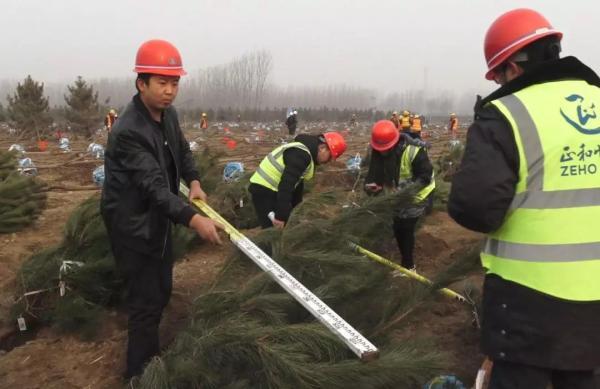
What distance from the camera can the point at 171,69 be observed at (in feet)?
8.27

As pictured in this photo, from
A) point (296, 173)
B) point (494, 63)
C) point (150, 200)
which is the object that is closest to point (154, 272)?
point (150, 200)

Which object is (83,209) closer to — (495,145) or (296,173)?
(296,173)

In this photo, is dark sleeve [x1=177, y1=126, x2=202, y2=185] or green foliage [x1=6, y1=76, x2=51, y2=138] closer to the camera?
dark sleeve [x1=177, y1=126, x2=202, y2=185]

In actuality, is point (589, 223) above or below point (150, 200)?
above

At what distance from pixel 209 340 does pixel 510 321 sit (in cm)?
109

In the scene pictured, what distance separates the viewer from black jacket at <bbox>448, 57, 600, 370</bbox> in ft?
5.02

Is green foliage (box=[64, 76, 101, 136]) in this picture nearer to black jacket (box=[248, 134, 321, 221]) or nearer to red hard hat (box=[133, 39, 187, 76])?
black jacket (box=[248, 134, 321, 221])

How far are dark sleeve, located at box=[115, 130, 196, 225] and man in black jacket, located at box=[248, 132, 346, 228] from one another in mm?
1426

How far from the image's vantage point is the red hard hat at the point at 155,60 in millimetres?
2486

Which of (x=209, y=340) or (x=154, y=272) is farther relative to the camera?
(x=154, y=272)

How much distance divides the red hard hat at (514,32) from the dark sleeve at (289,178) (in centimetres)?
241

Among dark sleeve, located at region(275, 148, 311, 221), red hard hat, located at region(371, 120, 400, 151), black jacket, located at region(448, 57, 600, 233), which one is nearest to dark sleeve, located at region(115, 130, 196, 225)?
black jacket, located at region(448, 57, 600, 233)

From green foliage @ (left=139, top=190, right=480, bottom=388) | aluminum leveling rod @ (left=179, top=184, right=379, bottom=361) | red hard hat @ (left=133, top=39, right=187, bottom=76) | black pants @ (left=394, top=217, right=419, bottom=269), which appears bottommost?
black pants @ (left=394, top=217, right=419, bottom=269)

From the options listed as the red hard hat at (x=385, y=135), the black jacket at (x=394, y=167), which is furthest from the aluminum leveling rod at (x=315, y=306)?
the black jacket at (x=394, y=167)
